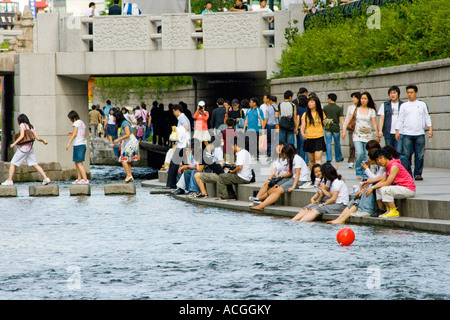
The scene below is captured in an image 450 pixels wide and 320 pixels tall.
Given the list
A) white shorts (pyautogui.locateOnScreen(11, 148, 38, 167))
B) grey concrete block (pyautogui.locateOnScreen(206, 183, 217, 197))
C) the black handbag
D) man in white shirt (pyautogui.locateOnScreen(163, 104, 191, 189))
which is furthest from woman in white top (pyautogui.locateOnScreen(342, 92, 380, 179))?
white shorts (pyautogui.locateOnScreen(11, 148, 38, 167))

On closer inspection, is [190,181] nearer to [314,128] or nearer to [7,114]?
[314,128]

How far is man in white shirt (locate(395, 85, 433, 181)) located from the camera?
15672 mm

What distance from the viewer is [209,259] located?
33.7 feet

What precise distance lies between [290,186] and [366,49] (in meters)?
9.08

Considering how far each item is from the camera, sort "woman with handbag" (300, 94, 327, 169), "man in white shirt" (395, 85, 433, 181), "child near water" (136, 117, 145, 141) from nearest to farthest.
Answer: "man in white shirt" (395, 85, 433, 181)
"woman with handbag" (300, 94, 327, 169)
"child near water" (136, 117, 145, 141)

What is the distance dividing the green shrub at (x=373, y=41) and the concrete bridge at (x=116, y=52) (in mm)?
1155

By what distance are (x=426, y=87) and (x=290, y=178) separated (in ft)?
18.0

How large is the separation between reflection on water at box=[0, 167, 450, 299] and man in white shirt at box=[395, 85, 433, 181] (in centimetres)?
327

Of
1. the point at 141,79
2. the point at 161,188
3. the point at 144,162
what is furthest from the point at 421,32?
the point at 141,79

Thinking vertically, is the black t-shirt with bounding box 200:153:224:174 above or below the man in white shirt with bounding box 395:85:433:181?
below

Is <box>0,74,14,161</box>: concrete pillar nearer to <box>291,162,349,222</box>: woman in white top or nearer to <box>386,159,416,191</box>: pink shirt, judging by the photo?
<box>291,162,349,222</box>: woman in white top

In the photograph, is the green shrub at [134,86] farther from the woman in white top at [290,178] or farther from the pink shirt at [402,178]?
the pink shirt at [402,178]

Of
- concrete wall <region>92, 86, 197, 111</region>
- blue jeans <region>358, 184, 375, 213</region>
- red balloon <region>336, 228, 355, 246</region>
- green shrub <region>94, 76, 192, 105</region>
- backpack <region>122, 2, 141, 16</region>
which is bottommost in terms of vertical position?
red balloon <region>336, 228, 355, 246</region>

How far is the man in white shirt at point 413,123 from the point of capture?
1567 cm
